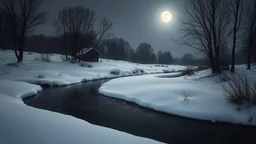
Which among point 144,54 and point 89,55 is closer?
point 89,55

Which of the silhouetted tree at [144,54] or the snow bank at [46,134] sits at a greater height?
the silhouetted tree at [144,54]

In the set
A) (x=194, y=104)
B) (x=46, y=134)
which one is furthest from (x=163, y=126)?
(x=46, y=134)

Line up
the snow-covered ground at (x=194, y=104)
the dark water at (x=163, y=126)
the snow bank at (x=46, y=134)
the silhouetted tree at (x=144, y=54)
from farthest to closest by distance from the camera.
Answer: the silhouetted tree at (x=144, y=54) < the snow-covered ground at (x=194, y=104) < the dark water at (x=163, y=126) < the snow bank at (x=46, y=134)

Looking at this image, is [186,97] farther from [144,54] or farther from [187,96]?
[144,54]

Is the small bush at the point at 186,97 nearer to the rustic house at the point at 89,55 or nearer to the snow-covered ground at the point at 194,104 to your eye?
the snow-covered ground at the point at 194,104

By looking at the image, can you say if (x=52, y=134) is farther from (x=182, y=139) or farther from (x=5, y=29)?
(x=5, y=29)

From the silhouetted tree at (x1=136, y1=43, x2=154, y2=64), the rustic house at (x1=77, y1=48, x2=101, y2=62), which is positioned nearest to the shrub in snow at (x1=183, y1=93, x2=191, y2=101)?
the rustic house at (x1=77, y1=48, x2=101, y2=62)

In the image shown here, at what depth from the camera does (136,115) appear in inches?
304

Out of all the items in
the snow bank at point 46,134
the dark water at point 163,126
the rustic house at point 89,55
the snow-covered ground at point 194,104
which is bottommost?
the dark water at point 163,126

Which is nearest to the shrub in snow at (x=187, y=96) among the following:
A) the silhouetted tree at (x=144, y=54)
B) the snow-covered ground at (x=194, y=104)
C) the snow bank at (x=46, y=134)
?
the snow-covered ground at (x=194, y=104)

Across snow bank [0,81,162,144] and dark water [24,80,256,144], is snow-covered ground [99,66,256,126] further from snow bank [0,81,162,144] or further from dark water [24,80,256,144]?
snow bank [0,81,162,144]

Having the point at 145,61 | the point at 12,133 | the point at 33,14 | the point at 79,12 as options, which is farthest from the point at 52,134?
the point at 145,61

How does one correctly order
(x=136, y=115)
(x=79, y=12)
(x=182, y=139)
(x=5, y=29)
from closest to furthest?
(x=182, y=139) < (x=136, y=115) < (x=79, y=12) < (x=5, y=29)

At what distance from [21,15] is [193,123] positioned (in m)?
26.9
